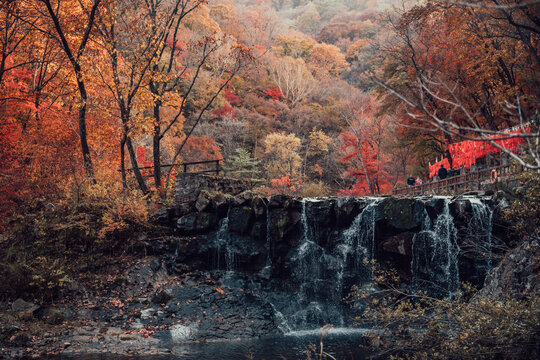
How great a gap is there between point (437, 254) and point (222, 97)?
27.2 metres

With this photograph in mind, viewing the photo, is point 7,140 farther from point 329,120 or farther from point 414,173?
Answer: point 329,120

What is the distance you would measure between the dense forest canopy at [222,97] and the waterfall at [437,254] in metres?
3.56

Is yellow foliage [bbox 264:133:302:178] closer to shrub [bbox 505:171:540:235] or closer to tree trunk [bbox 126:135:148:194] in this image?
tree trunk [bbox 126:135:148:194]

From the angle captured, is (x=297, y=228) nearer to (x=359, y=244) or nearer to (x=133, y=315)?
(x=359, y=244)

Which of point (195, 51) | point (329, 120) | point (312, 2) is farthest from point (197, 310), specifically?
point (312, 2)

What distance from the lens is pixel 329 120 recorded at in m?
36.7

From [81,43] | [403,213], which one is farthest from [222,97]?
[403,213]

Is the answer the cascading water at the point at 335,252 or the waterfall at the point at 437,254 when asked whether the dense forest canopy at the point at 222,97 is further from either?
the waterfall at the point at 437,254

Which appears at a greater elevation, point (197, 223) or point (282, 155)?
point (282, 155)

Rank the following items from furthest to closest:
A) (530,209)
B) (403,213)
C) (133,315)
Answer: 1. (403,213)
2. (133,315)
3. (530,209)

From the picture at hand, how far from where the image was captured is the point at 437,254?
12.5 m

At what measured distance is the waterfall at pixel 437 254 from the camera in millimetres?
12336

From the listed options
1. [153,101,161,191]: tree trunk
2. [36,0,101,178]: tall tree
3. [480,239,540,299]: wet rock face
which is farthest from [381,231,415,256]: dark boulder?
[36,0,101,178]: tall tree

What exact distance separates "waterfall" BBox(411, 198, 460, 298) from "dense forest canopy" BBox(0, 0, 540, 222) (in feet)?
11.7
